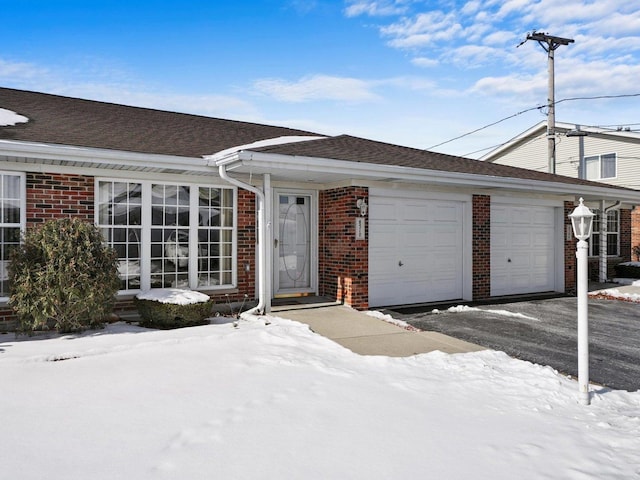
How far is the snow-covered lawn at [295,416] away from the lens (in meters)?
3.14

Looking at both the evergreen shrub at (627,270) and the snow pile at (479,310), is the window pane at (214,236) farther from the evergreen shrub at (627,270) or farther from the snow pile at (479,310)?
the evergreen shrub at (627,270)

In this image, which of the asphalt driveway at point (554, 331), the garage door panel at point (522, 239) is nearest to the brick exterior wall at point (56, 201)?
the asphalt driveway at point (554, 331)

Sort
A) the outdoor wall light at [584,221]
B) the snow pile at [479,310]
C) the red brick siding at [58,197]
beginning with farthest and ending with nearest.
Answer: the snow pile at [479,310] → the red brick siding at [58,197] → the outdoor wall light at [584,221]

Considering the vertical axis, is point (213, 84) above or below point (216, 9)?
below

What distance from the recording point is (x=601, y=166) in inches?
801

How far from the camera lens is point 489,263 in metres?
10.8

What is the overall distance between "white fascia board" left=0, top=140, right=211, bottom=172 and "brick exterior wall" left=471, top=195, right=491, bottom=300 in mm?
6203

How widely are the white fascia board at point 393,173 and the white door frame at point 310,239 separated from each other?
160 cm

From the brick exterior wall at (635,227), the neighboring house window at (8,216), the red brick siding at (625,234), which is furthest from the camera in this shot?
the brick exterior wall at (635,227)

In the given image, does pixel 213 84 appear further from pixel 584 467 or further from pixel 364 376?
pixel 584 467

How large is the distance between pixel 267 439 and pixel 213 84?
1214cm

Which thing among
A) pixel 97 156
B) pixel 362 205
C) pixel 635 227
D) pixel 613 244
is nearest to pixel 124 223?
pixel 97 156

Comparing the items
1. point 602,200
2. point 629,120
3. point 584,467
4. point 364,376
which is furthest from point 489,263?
point 629,120

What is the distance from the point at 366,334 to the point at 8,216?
18.7 feet
